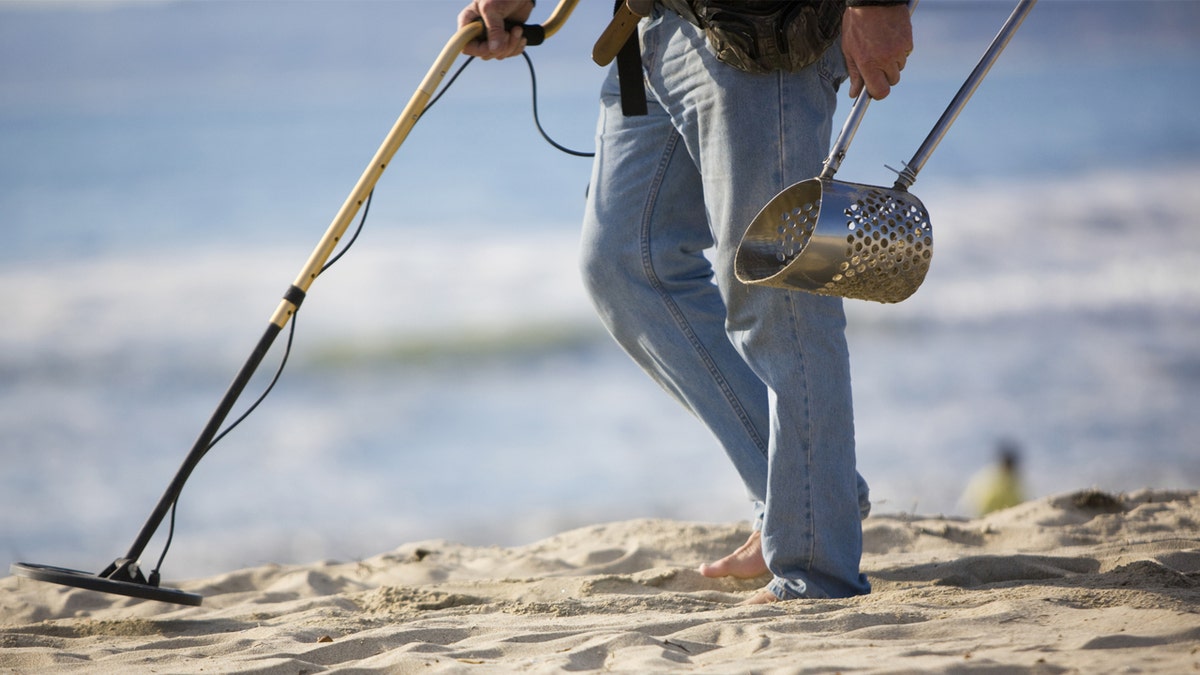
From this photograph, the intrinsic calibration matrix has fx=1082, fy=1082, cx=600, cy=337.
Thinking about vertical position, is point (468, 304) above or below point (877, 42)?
above

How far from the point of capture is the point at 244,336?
10586 mm

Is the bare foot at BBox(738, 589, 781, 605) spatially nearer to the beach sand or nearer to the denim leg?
the beach sand

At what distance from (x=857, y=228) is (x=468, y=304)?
9.91 m

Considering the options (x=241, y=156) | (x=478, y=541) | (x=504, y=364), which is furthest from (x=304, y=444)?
(x=241, y=156)

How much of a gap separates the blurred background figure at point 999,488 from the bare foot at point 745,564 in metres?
2.56

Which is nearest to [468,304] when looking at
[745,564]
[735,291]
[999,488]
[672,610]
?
[999,488]

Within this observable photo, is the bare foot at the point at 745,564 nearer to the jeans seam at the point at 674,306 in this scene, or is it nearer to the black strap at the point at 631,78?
the jeans seam at the point at 674,306

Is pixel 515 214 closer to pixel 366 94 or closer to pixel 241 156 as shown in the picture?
pixel 241 156

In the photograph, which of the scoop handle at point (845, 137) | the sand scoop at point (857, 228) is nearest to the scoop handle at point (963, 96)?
the sand scoop at point (857, 228)

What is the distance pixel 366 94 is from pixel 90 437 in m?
18.1

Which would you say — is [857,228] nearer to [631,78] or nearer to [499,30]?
[631,78]

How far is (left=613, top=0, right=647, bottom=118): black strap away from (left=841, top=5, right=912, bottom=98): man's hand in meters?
0.57

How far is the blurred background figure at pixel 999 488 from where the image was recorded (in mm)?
5156

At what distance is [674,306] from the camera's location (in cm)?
283
